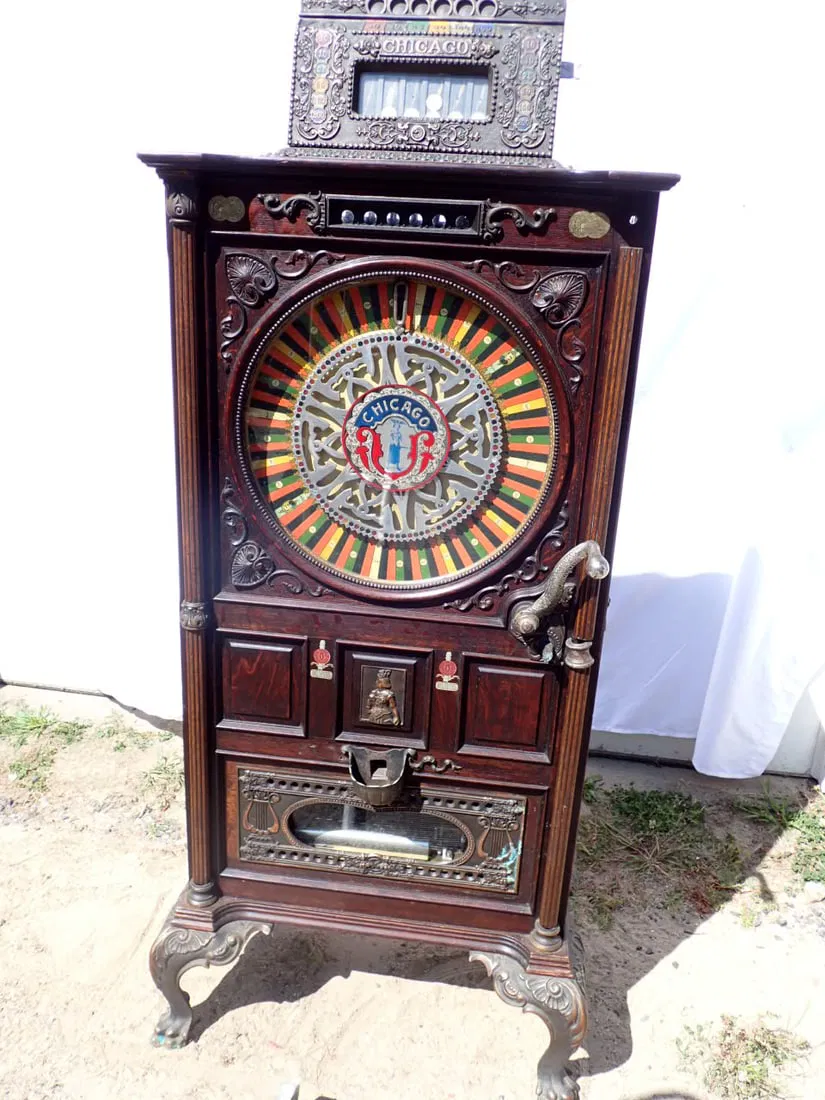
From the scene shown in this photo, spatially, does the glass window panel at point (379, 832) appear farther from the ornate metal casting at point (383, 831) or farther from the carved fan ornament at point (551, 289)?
the carved fan ornament at point (551, 289)

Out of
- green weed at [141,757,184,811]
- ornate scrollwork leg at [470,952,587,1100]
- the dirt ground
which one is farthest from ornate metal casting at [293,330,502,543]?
green weed at [141,757,184,811]

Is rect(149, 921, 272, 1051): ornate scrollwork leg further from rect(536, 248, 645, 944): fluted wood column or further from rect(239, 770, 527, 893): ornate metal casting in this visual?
rect(536, 248, 645, 944): fluted wood column

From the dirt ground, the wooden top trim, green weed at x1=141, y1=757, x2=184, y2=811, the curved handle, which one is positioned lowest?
the dirt ground

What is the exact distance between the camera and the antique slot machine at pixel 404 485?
1814 mm

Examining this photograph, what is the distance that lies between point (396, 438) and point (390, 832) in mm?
1123

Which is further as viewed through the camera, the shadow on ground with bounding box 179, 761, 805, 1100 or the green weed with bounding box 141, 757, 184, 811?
the green weed with bounding box 141, 757, 184, 811

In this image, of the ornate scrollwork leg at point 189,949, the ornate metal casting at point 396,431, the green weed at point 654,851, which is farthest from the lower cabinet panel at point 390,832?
the green weed at point 654,851

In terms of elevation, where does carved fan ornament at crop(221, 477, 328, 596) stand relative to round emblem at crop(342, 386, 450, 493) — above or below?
below

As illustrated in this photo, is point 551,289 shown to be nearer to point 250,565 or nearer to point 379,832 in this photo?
point 250,565

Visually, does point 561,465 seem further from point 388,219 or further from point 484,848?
point 484,848

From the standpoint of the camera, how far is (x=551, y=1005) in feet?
7.05

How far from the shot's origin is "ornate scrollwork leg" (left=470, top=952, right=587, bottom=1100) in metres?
2.15

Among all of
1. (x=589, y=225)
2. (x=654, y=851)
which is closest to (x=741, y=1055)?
(x=654, y=851)

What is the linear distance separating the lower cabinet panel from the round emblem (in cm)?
82
